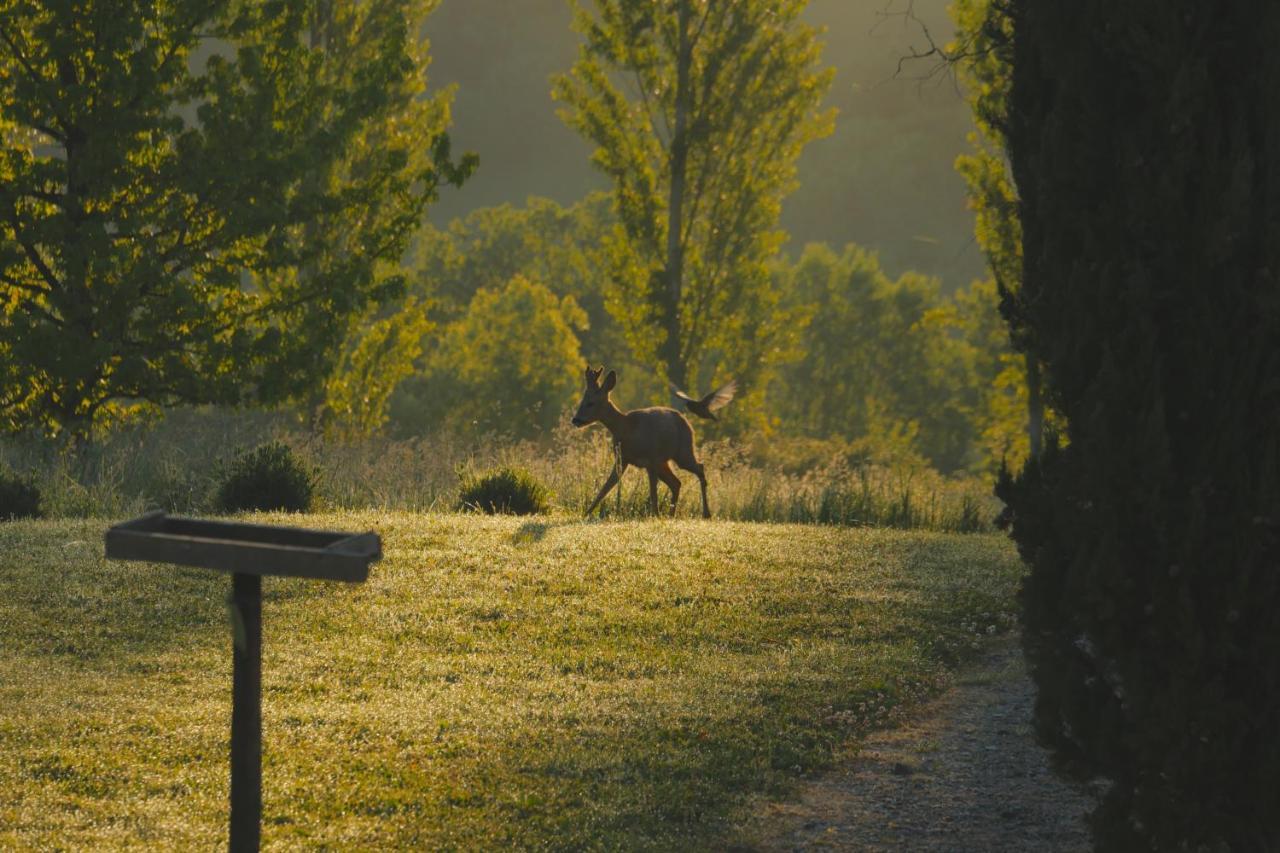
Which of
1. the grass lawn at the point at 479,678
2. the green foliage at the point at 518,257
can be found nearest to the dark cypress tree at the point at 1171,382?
the grass lawn at the point at 479,678

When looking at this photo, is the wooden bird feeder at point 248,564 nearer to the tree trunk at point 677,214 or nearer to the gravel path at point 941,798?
the gravel path at point 941,798

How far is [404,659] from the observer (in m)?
8.29

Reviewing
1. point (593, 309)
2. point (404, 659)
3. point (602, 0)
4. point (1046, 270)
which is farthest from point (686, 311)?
point (593, 309)

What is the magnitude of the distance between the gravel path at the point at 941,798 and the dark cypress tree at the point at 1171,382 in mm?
1080

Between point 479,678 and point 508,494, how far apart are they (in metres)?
7.02

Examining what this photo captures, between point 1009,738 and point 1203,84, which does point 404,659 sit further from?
point 1203,84

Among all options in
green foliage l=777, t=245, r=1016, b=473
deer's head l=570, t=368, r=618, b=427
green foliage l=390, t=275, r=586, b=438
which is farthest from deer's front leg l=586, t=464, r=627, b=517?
green foliage l=777, t=245, r=1016, b=473

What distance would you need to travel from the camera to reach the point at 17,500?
13531 millimetres

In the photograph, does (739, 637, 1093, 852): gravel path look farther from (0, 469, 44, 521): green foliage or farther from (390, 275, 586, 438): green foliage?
(390, 275, 586, 438): green foliage

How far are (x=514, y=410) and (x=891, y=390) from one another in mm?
23924

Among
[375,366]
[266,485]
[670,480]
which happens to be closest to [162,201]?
[266,485]

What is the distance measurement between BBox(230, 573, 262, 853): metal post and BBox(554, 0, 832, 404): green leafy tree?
21.9 m

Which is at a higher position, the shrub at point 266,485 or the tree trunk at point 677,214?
the tree trunk at point 677,214

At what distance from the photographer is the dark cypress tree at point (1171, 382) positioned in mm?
4277
